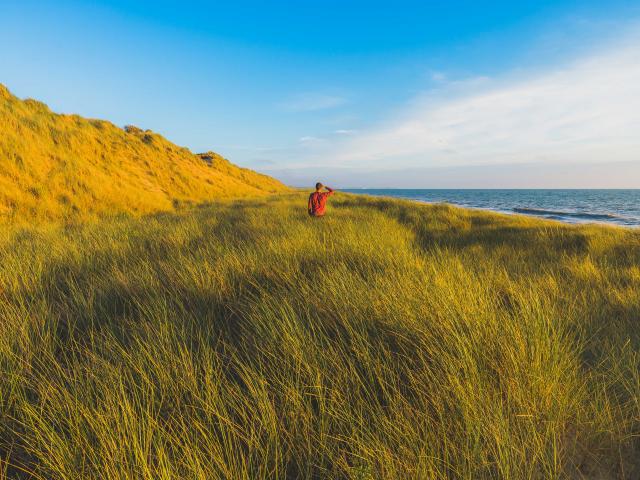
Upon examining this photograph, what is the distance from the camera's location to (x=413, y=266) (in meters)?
3.02

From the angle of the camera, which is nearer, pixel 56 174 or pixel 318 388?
pixel 318 388

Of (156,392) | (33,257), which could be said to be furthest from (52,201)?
(156,392)

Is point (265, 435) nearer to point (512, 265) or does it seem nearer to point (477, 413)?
point (477, 413)

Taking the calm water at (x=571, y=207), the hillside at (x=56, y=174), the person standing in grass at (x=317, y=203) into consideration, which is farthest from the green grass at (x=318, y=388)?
the calm water at (x=571, y=207)

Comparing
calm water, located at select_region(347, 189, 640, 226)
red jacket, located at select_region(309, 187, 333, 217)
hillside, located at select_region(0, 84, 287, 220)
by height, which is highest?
hillside, located at select_region(0, 84, 287, 220)

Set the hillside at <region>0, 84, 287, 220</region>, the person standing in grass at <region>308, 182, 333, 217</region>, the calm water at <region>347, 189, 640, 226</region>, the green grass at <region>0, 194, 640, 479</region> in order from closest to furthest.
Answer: the green grass at <region>0, 194, 640, 479</region> → the hillside at <region>0, 84, 287, 220</region> → the person standing in grass at <region>308, 182, 333, 217</region> → the calm water at <region>347, 189, 640, 226</region>

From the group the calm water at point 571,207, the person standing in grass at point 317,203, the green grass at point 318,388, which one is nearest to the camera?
the green grass at point 318,388

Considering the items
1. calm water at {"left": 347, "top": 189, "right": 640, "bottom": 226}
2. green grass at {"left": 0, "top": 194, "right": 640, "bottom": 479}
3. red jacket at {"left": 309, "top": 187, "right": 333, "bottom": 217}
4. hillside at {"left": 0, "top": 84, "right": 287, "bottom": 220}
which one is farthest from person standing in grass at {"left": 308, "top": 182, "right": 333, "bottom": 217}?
calm water at {"left": 347, "top": 189, "right": 640, "bottom": 226}

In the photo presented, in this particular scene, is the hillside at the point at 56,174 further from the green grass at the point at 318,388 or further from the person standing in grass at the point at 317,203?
the green grass at the point at 318,388

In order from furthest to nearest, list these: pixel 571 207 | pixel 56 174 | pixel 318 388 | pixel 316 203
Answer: pixel 571 207
pixel 56 174
pixel 316 203
pixel 318 388

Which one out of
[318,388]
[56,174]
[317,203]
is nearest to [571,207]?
[317,203]

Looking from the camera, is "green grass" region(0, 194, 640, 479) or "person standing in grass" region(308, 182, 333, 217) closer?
"green grass" region(0, 194, 640, 479)

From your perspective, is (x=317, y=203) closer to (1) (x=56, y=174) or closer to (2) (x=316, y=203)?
(2) (x=316, y=203)

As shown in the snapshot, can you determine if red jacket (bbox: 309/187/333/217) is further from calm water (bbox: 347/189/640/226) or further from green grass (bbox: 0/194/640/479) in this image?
calm water (bbox: 347/189/640/226)
